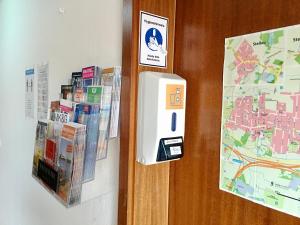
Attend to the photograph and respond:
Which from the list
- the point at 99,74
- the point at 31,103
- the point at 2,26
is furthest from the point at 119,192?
the point at 2,26

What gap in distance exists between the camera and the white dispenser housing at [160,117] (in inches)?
32.1

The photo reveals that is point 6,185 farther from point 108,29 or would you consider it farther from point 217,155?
point 217,155

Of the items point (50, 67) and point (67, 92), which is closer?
point (67, 92)

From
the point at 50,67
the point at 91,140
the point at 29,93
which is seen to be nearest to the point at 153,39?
the point at 91,140

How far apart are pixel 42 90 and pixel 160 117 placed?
0.99 metres

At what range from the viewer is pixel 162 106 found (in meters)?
0.82

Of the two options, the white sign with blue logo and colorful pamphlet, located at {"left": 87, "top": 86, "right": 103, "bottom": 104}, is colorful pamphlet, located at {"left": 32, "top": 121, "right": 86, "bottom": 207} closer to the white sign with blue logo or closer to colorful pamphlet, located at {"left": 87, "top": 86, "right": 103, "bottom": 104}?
colorful pamphlet, located at {"left": 87, "top": 86, "right": 103, "bottom": 104}

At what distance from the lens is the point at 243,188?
76 centimetres

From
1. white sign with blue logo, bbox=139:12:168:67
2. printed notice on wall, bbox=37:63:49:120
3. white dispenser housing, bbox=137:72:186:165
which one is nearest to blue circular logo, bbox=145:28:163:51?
white sign with blue logo, bbox=139:12:168:67

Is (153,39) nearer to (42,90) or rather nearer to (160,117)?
(160,117)

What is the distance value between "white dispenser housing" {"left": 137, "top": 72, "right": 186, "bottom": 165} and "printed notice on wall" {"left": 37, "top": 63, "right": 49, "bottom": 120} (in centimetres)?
84

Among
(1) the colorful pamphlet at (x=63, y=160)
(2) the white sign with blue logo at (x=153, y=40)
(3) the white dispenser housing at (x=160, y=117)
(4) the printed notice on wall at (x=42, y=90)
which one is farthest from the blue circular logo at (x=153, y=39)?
(4) the printed notice on wall at (x=42, y=90)

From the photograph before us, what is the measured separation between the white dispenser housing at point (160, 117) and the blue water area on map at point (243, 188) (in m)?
0.21

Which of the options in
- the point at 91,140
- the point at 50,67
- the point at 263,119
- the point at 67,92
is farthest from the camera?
the point at 50,67
